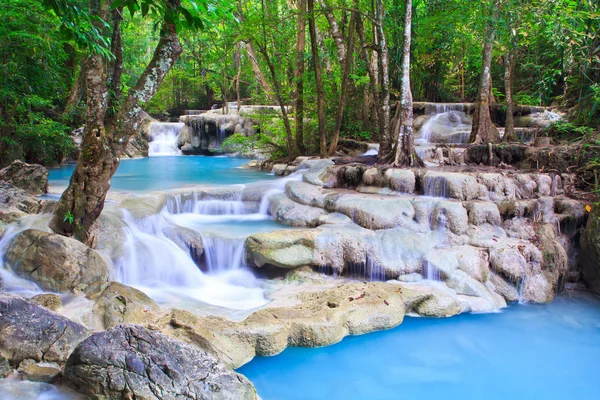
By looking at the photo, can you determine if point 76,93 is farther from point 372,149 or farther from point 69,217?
point 372,149

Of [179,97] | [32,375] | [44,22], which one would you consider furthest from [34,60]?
[179,97]

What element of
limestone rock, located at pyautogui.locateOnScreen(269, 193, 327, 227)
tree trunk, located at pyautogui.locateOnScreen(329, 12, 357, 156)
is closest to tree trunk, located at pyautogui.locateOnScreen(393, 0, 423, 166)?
limestone rock, located at pyautogui.locateOnScreen(269, 193, 327, 227)

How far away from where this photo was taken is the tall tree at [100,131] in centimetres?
500

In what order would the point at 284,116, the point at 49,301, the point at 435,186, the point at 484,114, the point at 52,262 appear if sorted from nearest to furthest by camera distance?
the point at 49,301
the point at 52,262
the point at 435,186
the point at 484,114
the point at 284,116

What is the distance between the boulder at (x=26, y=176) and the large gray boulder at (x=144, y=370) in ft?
19.4

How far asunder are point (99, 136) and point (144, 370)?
2.97 metres

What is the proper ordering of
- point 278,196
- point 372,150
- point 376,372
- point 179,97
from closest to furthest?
point 376,372 → point 278,196 → point 372,150 → point 179,97

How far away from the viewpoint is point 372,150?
11930mm

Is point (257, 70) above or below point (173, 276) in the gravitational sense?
above

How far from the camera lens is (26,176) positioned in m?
8.02

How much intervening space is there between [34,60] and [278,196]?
5.61 metres

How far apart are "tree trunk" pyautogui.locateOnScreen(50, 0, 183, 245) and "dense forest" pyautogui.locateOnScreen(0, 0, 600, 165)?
0.56 ft

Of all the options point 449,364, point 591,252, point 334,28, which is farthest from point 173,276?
point 334,28

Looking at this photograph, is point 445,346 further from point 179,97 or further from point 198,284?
point 179,97
